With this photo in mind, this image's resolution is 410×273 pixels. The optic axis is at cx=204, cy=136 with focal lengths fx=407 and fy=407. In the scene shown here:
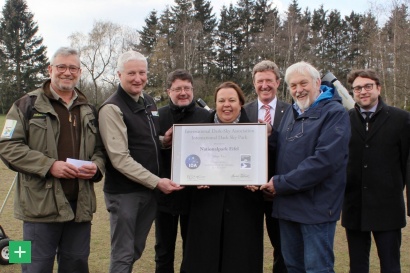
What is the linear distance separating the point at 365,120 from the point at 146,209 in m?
2.34

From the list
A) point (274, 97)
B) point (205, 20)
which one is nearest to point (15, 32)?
point (205, 20)

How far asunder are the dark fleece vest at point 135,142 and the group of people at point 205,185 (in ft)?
0.03

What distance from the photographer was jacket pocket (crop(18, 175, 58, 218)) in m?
3.35

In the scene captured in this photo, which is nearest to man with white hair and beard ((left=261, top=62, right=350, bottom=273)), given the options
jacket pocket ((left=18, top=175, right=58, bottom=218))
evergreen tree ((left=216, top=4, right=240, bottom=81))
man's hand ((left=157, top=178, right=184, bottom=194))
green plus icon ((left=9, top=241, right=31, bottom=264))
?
man's hand ((left=157, top=178, right=184, bottom=194))

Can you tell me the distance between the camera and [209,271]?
147 inches

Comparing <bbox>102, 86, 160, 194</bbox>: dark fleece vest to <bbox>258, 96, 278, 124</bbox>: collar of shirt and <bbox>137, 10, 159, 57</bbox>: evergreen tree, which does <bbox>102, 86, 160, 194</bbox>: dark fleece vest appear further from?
<bbox>137, 10, 159, 57</bbox>: evergreen tree

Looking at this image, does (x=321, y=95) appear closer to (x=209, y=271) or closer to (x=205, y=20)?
(x=209, y=271)

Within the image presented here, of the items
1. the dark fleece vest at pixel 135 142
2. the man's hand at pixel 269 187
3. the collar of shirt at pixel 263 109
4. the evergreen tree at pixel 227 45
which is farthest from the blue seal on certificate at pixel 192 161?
the evergreen tree at pixel 227 45

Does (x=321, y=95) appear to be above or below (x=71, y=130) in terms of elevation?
above

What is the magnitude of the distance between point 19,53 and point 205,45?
23.6 metres

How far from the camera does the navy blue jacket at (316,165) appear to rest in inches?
128

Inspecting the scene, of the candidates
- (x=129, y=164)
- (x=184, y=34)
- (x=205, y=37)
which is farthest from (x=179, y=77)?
(x=205, y=37)

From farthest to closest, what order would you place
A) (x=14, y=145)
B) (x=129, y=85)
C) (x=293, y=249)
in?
(x=129, y=85)
(x=293, y=249)
(x=14, y=145)

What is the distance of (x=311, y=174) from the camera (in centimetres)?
324
